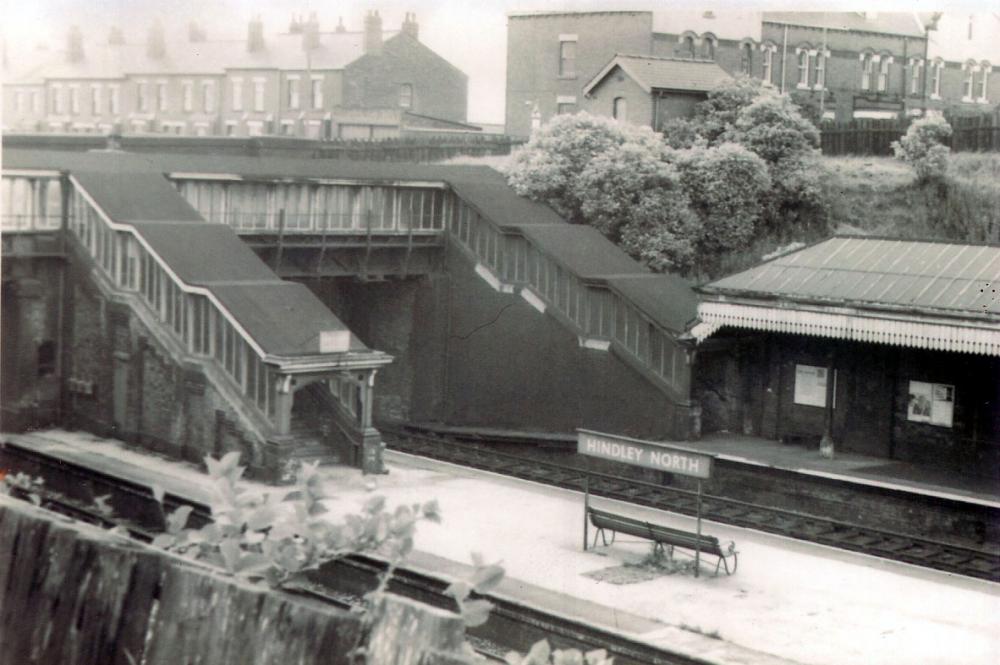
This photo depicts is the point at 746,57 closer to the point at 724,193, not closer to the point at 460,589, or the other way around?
the point at 724,193

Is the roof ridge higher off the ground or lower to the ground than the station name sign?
higher

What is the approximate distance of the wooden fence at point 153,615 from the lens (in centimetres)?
326

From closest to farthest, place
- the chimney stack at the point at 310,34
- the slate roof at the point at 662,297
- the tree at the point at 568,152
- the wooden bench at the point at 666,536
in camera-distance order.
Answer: the wooden bench at the point at 666,536 < the slate roof at the point at 662,297 < the tree at the point at 568,152 < the chimney stack at the point at 310,34

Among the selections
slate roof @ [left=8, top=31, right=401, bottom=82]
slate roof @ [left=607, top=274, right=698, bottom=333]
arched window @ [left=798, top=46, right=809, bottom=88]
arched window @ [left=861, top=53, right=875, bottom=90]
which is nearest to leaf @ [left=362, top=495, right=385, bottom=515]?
slate roof @ [left=607, top=274, right=698, bottom=333]

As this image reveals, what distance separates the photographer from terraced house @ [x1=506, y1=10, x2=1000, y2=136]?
106ft

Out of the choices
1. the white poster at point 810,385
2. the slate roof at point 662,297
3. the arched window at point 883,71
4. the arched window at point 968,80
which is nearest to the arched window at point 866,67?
the arched window at point 883,71

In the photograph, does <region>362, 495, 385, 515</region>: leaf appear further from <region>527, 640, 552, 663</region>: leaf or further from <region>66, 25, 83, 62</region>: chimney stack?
<region>66, 25, 83, 62</region>: chimney stack

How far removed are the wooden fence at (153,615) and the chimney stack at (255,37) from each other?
1143 inches

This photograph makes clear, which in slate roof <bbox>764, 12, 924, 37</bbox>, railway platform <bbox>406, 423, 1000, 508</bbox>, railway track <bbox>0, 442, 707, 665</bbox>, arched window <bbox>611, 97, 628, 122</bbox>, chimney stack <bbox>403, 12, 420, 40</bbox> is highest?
slate roof <bbox>764, 12, 924, 37</bbox>

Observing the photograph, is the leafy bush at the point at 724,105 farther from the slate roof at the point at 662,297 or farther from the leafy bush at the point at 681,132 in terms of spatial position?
the slate roof at the point at 662,297

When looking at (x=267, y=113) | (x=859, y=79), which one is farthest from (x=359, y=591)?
(x=859, y=79)

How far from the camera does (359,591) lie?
14.0 metres

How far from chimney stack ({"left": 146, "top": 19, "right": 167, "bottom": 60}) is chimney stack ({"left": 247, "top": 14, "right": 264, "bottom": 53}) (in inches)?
97.3

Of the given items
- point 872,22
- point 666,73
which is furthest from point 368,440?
point 872,22
